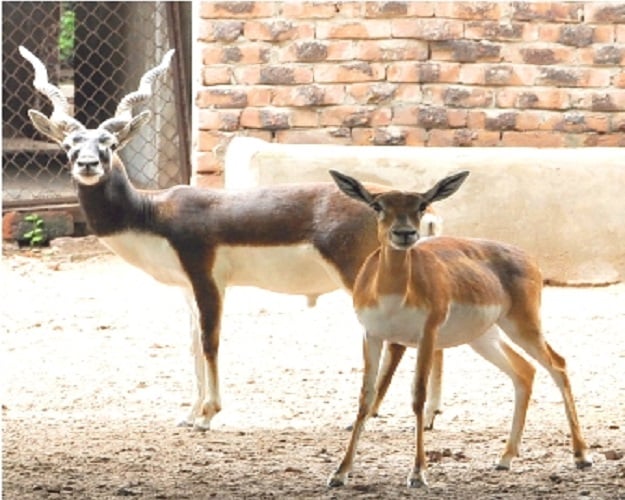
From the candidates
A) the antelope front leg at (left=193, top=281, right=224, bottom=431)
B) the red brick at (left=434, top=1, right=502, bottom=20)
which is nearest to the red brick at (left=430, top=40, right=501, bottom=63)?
the red brick at (left=434, top=1, right=502, bottom=20)

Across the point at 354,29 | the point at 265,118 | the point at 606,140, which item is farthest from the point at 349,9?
A: the point at 606,140

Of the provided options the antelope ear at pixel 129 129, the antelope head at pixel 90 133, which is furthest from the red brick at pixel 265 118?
the antelope ear at pixel 129 129

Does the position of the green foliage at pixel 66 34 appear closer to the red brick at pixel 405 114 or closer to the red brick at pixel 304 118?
the red brick at pixel 304 118

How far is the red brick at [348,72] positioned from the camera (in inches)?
392

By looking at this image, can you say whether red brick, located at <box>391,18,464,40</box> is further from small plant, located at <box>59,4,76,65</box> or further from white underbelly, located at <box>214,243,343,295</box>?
small plant, located at <box>59,4,76,65</box>

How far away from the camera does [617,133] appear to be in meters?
10.2

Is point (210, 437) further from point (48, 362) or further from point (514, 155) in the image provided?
point (514, 155)

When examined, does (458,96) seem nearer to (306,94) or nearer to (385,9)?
(385,9)

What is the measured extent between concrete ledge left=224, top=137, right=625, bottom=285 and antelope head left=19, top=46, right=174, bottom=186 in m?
2.06

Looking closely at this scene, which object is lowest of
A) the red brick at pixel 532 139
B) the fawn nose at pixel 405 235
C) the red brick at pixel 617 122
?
the red brick at pixel 532 139

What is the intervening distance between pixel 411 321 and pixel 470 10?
4949 millimetres

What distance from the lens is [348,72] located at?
32.8ft

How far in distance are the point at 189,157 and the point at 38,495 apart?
21.4 ft

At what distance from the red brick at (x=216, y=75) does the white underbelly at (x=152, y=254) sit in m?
3.22
